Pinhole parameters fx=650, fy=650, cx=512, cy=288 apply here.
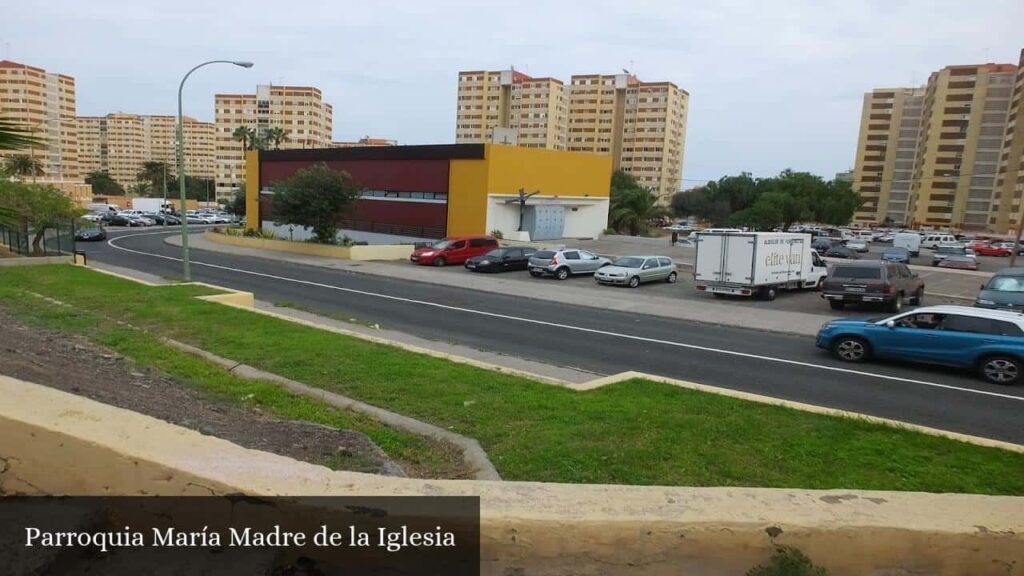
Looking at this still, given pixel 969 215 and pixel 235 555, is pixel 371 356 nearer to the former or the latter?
pixel 235 555

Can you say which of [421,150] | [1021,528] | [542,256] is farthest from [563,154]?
[1021,528]

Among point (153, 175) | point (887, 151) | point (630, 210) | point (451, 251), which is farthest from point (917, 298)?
point (153, 175)

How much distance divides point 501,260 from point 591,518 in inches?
1109

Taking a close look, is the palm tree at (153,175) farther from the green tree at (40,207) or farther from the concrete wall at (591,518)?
the concrete wall at (591,518)

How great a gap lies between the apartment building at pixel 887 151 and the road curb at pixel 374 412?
126 m

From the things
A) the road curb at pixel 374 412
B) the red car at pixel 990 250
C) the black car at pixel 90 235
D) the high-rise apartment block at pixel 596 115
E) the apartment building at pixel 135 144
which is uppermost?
the high-rise apartment block at pixel 596 115

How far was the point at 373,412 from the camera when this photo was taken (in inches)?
282

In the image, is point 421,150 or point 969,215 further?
point 969,215

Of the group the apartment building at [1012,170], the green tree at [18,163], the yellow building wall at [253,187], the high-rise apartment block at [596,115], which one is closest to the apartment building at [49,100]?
the yellow building wall at [253,187]

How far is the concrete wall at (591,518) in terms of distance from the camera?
9.45 feet

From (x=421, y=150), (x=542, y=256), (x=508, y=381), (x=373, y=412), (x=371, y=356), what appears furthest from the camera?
(x=421, y=150)

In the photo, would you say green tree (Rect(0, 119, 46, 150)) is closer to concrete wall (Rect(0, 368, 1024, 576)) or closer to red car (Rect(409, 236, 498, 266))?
concrete wall (Rect(0, 368, 1024, 576))

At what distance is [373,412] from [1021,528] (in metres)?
5.69

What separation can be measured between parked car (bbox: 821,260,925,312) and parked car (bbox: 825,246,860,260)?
76.7 feet
